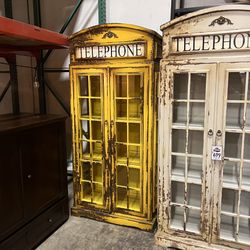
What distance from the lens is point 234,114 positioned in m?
2.06

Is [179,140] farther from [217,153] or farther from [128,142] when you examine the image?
[128,142]

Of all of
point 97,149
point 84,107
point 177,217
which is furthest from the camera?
point 97,149

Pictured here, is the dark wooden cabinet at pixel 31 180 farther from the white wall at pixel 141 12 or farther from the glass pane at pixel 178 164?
the white wall at pixel 141 12

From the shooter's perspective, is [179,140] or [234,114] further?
[179,140]

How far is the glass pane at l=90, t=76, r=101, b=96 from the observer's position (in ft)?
8.42

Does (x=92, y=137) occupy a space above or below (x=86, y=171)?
above

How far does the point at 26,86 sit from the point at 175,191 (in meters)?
2.73

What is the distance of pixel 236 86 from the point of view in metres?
1.99

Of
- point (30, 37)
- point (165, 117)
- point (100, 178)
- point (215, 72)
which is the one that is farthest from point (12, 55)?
point (215, 72)

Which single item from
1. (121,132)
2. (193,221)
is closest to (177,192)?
(193,221)

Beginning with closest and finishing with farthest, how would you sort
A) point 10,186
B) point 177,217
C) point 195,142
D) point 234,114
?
point 10,186, point 234,114, point 195,142, point 177,217

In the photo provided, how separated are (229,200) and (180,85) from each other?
1073 mm

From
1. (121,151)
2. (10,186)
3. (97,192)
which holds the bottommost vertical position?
(97,192)

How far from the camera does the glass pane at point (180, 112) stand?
7.14ft
